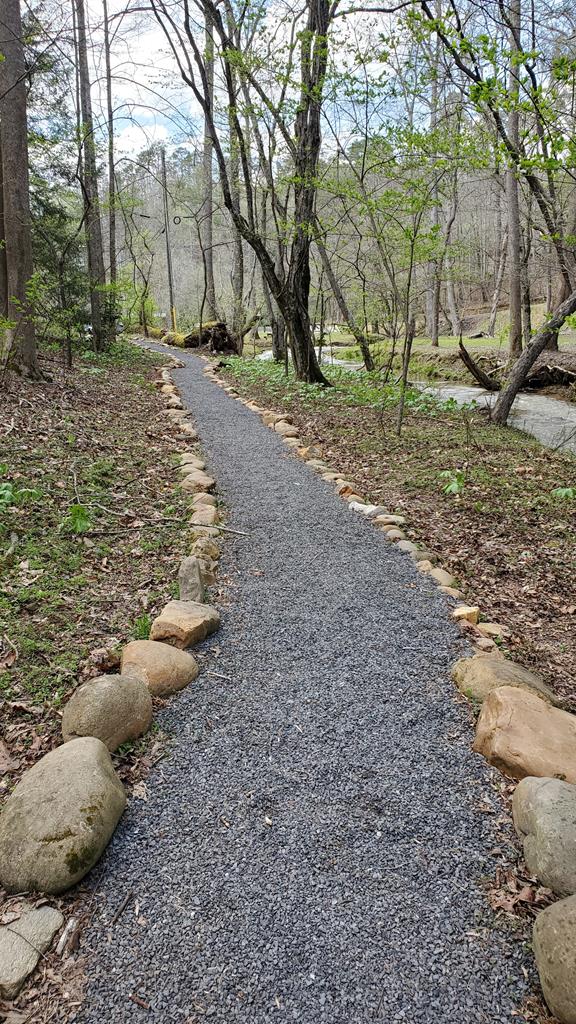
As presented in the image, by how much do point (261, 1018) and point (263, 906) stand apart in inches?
9.8

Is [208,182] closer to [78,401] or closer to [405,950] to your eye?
[78,401]

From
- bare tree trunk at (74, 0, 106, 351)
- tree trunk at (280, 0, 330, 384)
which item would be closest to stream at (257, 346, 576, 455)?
tree trunk at (280, 0, 330, 384)

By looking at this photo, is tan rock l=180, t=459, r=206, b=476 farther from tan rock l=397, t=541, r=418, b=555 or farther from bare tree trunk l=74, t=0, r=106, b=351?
bare tree trunk l=74, t=0, r=106, b=351

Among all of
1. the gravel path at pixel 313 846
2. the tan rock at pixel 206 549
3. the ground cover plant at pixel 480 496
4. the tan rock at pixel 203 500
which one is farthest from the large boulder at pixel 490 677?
the tan rock at pixel 203 500

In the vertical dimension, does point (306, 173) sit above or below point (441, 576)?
above

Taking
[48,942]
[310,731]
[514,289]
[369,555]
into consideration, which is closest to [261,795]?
[310,731]

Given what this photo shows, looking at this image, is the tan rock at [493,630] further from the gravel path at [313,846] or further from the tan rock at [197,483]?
the tan rock at [197,483]

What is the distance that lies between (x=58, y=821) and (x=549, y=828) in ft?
4.69

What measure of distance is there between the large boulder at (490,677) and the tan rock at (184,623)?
3.93 ft

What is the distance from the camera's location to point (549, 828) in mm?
1562

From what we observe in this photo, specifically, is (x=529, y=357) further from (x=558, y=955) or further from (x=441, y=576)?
(x=558, y=955)

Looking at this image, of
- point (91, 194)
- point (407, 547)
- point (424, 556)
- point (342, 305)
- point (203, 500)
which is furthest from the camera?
point (91, 194)

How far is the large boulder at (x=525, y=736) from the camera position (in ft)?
6.10

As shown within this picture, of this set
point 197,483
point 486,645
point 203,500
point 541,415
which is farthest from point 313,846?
point 541,415
